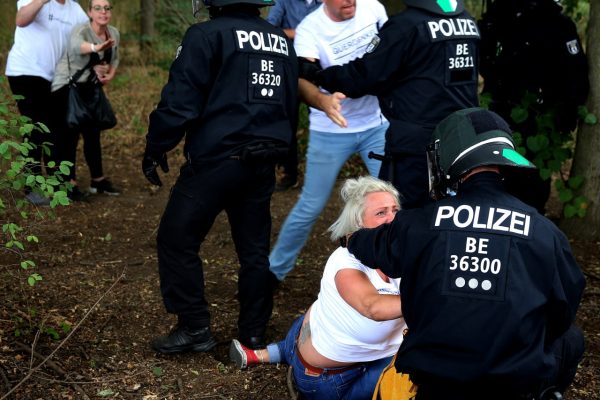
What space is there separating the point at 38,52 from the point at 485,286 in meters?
4.64

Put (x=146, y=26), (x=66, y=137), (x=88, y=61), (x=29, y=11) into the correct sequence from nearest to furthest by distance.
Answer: (x=29, y=11), (x=88, y=61), (x=66, y=137), (x=146, y=26)

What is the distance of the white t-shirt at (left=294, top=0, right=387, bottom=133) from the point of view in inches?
177

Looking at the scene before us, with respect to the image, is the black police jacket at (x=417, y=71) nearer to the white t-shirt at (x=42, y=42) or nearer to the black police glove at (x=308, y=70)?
the black police glove at (x=308, y=70)

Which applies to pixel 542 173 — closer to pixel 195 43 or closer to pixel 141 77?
pixel 195 43

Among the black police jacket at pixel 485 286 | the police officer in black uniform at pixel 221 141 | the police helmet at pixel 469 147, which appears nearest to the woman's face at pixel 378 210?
the police helmet at pixel 469 147

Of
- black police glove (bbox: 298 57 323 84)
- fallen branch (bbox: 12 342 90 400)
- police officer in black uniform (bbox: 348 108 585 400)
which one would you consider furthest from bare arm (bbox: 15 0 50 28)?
police officer in black uniform (bbox: 348 108 585 400)

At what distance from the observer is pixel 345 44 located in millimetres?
4504

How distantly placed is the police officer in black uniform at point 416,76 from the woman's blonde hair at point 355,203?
1.81 feet

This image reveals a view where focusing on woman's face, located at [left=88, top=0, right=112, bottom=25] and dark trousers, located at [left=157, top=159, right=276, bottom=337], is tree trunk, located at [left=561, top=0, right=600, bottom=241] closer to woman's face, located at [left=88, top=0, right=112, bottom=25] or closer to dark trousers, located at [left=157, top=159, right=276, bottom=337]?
dark trousers, located at [left=157, top=159, right=276, bottom=337]

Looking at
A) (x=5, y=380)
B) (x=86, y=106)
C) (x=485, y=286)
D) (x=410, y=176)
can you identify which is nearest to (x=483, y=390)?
(x=485, y=286)

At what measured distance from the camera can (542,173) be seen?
17.9 feet

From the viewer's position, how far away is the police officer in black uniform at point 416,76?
4.02m

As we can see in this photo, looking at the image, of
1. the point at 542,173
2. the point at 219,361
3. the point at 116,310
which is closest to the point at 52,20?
the point at 116,310

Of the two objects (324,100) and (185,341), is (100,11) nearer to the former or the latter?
(324,100)
